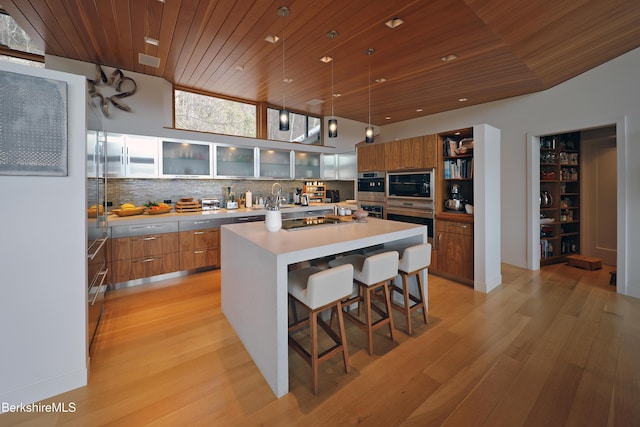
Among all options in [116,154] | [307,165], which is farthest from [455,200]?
[116,154]

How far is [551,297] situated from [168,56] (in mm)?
5401

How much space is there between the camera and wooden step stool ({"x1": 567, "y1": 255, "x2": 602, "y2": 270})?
13.8 ft

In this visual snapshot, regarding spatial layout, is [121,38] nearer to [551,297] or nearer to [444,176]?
[444,176]

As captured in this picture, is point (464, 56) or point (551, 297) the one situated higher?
point (464, 56)

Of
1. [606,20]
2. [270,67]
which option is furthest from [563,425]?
[270,67]

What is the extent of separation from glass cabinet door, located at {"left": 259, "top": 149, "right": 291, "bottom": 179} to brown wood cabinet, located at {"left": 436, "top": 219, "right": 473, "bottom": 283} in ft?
9.34

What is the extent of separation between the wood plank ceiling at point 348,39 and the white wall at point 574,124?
22 centimetres

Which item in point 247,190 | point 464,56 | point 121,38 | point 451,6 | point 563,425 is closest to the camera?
point 563,425

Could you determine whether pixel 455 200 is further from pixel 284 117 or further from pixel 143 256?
pixel 143 256

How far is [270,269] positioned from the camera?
1704 millimetres

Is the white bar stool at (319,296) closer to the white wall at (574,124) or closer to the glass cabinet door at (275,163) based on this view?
the glass cabinet door at (275,163)

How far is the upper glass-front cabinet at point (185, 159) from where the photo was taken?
12.7 ft

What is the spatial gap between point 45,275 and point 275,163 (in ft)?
12.2

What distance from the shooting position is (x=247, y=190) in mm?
4953
